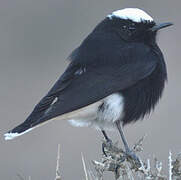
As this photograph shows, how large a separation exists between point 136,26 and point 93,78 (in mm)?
773

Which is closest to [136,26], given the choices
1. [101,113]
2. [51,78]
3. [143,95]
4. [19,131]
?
[143,95]

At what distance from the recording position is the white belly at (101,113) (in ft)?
23.7

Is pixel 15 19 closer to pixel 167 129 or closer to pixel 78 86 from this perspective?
pixel 167 129

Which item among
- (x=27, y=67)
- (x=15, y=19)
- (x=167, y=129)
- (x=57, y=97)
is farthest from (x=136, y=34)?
(x=15, y=19)

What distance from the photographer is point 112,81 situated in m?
7.38

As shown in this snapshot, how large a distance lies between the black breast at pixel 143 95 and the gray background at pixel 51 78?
138 inches

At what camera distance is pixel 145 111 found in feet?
25.1

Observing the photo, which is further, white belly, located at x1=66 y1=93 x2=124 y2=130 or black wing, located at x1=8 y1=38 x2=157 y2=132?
white belly, located at x1=66 y1=93 x2=124 y2=130

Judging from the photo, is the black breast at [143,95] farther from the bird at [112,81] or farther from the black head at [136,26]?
the black head at [136,26]

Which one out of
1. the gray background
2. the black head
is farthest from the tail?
the gray background

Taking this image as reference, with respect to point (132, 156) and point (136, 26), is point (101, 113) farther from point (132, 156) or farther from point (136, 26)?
point (136, 26)

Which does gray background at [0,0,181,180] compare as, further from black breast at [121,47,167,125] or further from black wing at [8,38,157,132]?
black wing at [8,38,157,132]

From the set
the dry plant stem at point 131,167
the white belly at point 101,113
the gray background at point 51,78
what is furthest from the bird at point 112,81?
the gray background at point 51,78

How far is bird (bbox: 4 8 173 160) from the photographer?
7.15m
